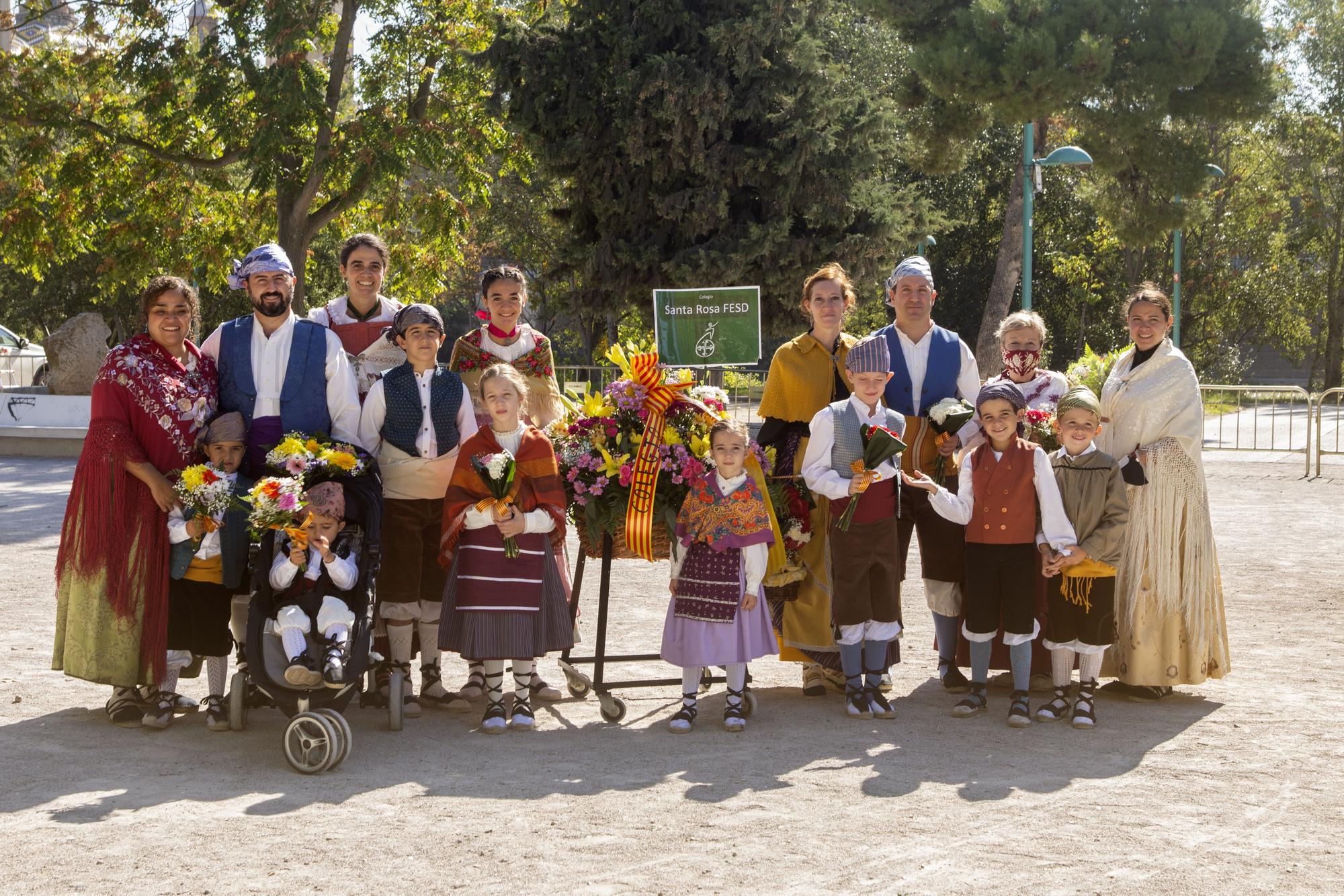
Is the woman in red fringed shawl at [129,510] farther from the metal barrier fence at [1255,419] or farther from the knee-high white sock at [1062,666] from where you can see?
the metal barrier fence at [1255,419]

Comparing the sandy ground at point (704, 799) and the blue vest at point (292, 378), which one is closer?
the sandy ground at point (704, 799)

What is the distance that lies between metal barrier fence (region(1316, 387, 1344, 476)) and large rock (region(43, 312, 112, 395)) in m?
18.4

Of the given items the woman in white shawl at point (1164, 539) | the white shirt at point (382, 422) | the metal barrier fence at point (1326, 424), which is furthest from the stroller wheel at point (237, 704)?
the metal barrier fence at point (1326, 424)

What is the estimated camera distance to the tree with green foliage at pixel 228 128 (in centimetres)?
1702

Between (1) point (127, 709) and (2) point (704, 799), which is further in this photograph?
(1) point (127, 709)

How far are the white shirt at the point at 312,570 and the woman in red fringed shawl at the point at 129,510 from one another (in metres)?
0.71

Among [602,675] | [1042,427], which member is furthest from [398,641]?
[1042,427]

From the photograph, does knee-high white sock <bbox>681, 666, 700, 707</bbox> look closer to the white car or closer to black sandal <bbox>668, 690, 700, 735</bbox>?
black sandal <bbox>668, 690, 700, 735</bbox>

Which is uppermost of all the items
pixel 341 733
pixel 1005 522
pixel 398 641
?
pixel 1005 522

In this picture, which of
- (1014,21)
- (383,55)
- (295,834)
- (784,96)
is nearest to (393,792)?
(295,834)

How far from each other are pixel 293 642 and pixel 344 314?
181cm

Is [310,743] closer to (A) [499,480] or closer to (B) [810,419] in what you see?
(A) [499,480]

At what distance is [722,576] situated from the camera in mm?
5914

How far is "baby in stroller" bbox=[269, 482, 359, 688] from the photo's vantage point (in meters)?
5.22
